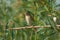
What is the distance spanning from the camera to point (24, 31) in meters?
1.60

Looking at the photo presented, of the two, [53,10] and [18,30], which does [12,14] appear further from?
[53,10]

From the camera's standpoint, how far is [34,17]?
1615 millimetres

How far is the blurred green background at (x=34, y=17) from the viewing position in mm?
1546

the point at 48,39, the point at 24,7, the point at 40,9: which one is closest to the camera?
the point at 48,39

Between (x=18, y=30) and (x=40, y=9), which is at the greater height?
(x=40, y=9)

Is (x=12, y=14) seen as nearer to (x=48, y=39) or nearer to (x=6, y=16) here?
(x=6, y=16)

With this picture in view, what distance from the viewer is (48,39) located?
1.51 metres

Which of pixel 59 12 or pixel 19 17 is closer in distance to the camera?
pixel 59 12

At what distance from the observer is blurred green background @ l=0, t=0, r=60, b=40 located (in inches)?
60.9

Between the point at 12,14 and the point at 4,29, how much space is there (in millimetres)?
110

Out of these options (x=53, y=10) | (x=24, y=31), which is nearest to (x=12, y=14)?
(x=24, y=31)

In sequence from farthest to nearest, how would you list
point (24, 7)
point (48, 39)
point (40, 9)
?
point (24, 7) < point (40, 9) < point (48, 39)

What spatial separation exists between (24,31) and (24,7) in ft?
0.63

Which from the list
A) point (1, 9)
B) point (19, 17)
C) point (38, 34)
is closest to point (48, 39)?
point (38, 34)
